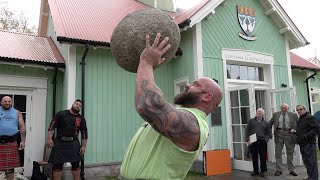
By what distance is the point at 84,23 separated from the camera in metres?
8.84

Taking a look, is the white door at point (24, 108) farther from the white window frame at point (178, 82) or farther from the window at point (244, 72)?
the window at point (244, 72)

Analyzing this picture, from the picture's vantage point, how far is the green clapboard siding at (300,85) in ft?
39.6

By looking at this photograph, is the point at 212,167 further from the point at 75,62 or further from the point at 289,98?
the point at 75,62

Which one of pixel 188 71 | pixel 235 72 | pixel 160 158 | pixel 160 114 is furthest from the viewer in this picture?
pixel 235 72

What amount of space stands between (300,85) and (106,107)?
8.35 metres

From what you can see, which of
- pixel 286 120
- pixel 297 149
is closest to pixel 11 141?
pixel 286 120

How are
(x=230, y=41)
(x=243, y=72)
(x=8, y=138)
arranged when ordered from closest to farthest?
(x=8, y=138), (x=230, y=41), (x=243, y=72)

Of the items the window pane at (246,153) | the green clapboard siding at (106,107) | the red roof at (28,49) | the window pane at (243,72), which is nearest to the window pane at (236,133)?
the window pane at (246,153)

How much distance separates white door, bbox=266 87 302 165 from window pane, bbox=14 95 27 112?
7172 mm

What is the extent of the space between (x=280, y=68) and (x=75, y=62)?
6684 mm

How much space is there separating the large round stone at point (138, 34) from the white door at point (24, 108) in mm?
6652

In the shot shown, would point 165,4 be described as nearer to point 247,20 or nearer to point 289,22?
point 247,20

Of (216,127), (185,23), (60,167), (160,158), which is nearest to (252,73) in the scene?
(216,127)

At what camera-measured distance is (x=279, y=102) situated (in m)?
9.38
